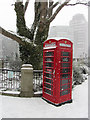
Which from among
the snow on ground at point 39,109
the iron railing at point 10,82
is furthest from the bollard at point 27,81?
the iron railing at point 10,82

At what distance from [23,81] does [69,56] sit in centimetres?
224

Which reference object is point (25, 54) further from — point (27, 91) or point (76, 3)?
point (76, 3)

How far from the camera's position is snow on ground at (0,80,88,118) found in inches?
121

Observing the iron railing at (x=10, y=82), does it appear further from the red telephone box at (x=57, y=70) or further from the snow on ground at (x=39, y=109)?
the red telephone box at (x=57, y=70)

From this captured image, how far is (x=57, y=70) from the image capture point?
345 centimetres

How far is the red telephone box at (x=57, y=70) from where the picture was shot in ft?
11.4

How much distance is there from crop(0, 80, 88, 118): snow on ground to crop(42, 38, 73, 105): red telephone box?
26 cm

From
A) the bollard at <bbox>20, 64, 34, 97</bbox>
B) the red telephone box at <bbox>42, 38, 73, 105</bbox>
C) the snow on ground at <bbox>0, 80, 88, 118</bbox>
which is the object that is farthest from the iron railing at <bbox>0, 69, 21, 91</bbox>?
the red telephone box at <bbox>42, 38, 73, 105</bbox>

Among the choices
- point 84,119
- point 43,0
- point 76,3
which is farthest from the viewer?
point 76,3

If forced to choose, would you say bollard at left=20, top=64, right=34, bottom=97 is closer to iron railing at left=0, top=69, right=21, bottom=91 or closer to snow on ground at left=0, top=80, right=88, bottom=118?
snow on ground at left=0, top=80, right=88, bottom=118

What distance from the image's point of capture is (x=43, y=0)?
270 inches

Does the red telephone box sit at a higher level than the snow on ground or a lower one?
higher

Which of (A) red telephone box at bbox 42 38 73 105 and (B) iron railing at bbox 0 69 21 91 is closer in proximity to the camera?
(A) red telephone box at bbox 42 38 73 105

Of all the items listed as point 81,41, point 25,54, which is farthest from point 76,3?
point 81,41
